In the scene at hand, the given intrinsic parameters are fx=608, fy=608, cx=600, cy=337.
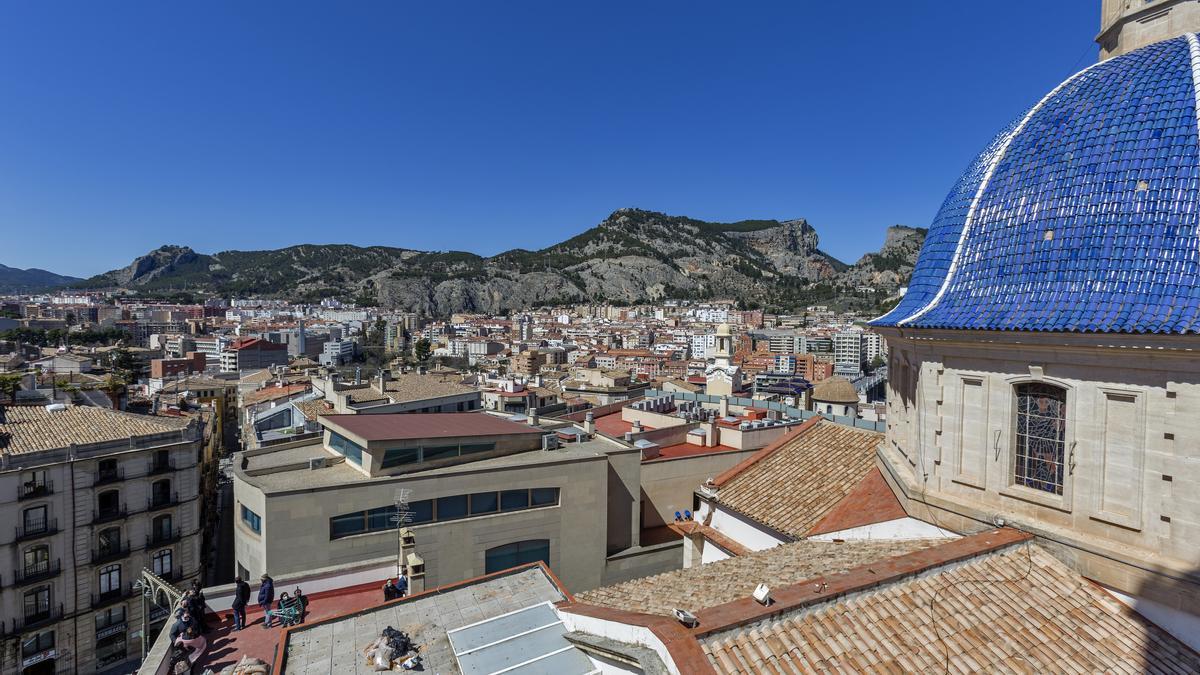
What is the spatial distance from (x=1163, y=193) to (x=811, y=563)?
6.72 metres

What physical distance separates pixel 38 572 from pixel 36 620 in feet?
A: 5.99

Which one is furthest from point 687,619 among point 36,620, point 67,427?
point 67,427

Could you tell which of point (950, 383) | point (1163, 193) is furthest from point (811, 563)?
point (1163, 193)

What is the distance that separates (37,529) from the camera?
23688 mm

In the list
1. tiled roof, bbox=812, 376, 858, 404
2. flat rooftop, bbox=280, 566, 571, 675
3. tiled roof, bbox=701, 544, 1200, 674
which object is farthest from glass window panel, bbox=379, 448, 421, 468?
tiled roof, bbox=812, 376, 858, 404

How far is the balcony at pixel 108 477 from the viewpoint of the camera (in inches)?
993

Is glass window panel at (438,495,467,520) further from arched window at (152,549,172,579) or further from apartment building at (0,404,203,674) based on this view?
arched window at (152,549,172,579)

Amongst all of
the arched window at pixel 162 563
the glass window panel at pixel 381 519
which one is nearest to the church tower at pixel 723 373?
the glass window panel at pixel 381 519

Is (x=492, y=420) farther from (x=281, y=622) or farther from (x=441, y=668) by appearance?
(x=441, y=668)

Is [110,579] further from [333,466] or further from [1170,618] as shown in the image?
[1170,618]

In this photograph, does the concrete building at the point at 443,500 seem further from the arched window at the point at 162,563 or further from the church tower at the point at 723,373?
the church tower at the point at 723,373

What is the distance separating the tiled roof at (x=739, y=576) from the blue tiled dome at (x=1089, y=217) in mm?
3663

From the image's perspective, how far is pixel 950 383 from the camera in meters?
9.41

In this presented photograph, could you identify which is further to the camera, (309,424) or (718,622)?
(309,424)
